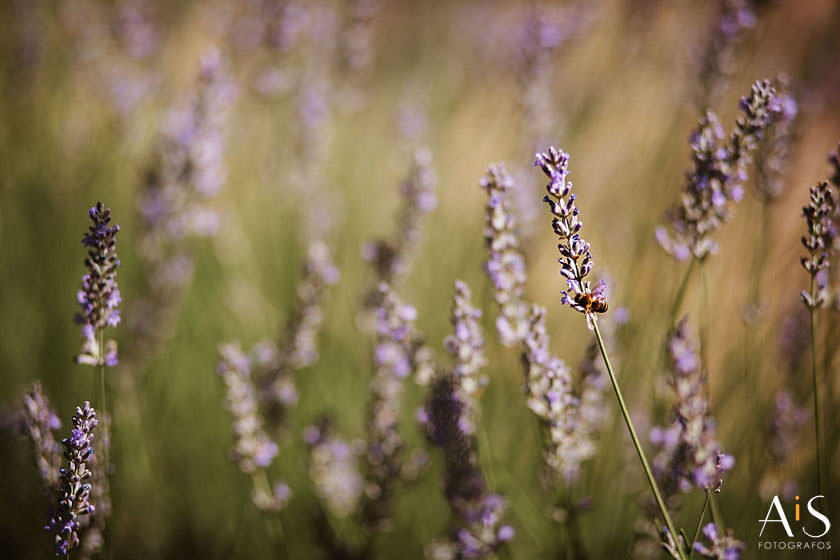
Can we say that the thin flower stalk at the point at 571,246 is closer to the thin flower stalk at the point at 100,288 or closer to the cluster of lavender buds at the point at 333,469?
the thin flower stalk at the point at 100,288

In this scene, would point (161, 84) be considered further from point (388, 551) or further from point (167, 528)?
point (388, 551)

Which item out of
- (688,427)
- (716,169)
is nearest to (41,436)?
(688,427)

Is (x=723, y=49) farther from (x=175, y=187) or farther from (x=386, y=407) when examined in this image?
(x=175, y=187)

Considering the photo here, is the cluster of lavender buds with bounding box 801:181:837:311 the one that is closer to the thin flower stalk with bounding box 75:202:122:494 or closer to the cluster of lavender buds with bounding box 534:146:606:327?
A: the cluster of lavender buds with bounding box 534:146:606:327

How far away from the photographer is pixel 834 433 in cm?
147

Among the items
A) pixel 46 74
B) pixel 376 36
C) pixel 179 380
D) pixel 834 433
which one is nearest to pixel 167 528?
pixel 179 380

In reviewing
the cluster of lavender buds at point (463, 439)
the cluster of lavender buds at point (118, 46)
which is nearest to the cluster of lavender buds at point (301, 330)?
the cluster of lavender buds at point (463, 439)

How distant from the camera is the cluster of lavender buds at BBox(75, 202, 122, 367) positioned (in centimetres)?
86

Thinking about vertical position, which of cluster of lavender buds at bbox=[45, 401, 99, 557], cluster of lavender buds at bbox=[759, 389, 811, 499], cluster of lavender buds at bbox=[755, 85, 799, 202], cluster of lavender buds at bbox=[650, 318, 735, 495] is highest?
cluster of lavender buds at bbox=[755, 85, 799, 202]

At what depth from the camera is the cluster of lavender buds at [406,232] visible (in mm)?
1475

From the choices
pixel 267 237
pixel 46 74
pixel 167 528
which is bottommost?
pixel 167 528

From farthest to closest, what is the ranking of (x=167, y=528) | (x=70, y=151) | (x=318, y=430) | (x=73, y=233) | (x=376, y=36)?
(x=376, y=36), (x=70, y=151), (x=73, y=233), (x=167, y=528), (x=318, y=430)

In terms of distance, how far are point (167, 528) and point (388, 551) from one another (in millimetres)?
745

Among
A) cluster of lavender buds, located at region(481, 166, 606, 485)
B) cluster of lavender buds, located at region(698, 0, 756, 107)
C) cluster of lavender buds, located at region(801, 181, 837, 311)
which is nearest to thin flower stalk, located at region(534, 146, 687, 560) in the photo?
cluster of lavender buds, located at region(481, 166, 606, 485)
